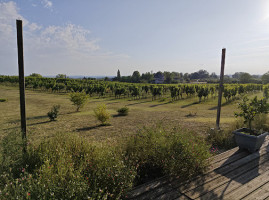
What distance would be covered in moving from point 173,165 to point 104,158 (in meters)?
1.26

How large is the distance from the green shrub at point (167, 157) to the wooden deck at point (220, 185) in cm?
20

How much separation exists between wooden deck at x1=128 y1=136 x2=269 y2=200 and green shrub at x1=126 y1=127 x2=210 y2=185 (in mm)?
203

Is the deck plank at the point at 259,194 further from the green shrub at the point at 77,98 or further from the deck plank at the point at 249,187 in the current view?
the green shrub at the point at 77,98

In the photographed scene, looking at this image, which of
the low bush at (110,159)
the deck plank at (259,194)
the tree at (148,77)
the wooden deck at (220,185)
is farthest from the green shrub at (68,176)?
the tree at (148,77)

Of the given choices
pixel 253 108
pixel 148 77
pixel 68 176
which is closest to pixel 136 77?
pixel 148 77

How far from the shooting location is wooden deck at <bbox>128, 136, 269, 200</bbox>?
8.54ft

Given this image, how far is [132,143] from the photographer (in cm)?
361

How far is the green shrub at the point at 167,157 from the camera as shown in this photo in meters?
3.12

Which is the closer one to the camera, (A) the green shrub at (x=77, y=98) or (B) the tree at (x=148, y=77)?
(A) the green shrub at (x=77, y=98)

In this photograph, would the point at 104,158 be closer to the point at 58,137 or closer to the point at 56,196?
the point at 56,196

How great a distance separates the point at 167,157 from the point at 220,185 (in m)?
1.00

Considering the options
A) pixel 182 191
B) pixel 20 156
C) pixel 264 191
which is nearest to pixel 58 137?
pixel 20 156

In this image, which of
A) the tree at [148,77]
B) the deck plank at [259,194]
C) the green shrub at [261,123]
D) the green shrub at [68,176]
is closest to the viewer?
the green shrub at [68,176]

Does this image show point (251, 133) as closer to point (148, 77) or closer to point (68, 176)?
point (68, 176)
